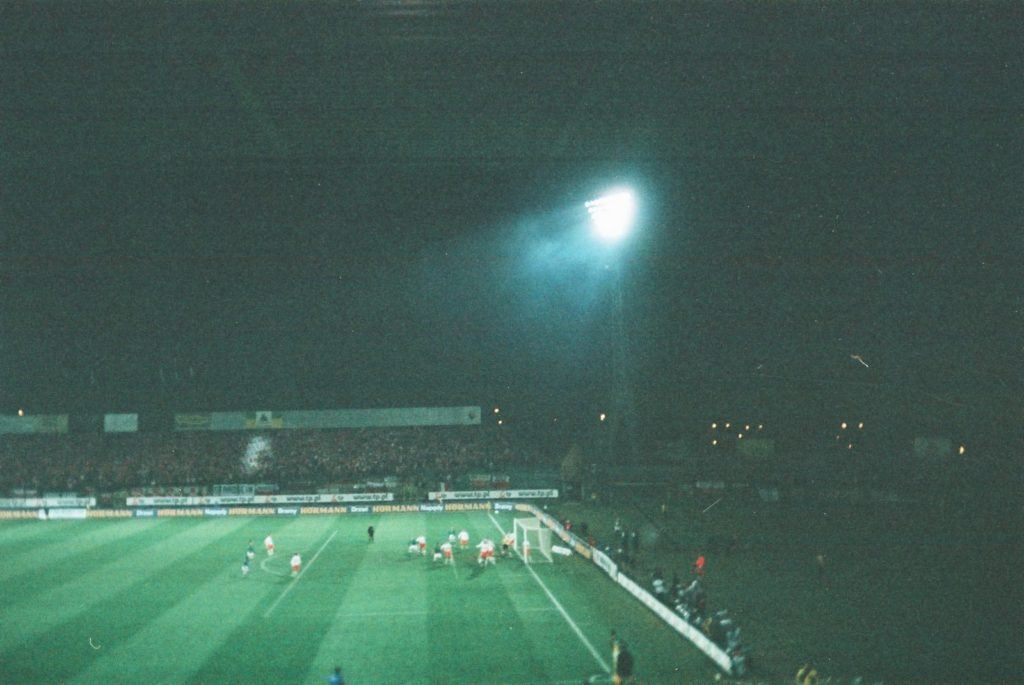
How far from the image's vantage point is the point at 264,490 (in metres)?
51.0

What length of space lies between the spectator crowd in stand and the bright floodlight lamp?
77.2 feet

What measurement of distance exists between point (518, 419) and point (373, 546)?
116 ft

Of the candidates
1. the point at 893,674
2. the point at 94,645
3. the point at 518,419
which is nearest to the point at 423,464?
the point at 518,419

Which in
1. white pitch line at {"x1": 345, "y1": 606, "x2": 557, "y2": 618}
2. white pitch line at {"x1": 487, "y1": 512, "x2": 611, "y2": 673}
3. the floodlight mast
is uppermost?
the floodlight mast

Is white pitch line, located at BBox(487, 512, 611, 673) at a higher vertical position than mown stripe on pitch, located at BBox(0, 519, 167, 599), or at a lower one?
lower

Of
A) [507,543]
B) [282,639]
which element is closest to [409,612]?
[282,639]

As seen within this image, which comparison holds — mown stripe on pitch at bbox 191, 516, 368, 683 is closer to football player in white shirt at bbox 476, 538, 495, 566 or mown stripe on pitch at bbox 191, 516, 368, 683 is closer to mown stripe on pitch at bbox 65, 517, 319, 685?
mown stripe on pitch at bbox 65, 517, 319, 685

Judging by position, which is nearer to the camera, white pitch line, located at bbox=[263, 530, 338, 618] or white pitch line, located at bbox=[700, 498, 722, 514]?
white pitch line, located at bbox=[263, 530, 338, 618]

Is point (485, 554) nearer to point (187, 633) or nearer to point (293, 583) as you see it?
point (293, 583)

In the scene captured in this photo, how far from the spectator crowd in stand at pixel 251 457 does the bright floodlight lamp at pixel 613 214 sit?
926 inches

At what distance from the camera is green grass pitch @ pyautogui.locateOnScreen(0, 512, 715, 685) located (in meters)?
16.2

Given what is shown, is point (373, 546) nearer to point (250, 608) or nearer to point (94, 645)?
point (250, 608)

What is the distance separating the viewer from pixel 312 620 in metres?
20.4

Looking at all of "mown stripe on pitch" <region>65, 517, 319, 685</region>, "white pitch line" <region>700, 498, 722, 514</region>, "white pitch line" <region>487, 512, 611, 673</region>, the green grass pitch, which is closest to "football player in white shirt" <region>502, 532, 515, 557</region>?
the green grass pitch
